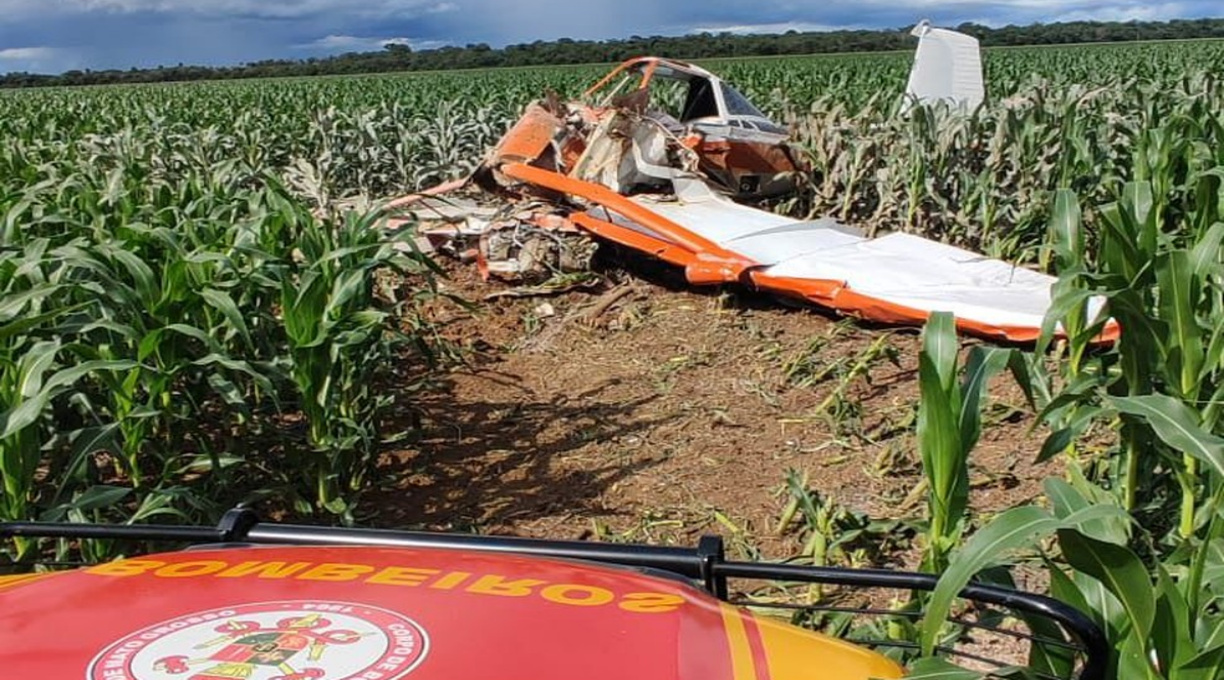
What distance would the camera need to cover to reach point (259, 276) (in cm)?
381

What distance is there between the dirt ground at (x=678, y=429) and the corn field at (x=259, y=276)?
36cm

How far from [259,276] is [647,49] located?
69.6 m

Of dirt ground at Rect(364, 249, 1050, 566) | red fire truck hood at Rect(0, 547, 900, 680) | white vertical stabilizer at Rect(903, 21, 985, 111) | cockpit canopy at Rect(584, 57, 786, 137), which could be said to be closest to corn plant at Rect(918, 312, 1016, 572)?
dirt ground at Rect(364, 249, 1050, 566)

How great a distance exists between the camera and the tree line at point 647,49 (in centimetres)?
7031

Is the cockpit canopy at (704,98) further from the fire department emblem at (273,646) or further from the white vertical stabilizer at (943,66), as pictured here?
the fire department emblem at (273,646)

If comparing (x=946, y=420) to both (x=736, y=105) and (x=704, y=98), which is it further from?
(x=704, y=98)

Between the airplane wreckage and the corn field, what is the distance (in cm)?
54

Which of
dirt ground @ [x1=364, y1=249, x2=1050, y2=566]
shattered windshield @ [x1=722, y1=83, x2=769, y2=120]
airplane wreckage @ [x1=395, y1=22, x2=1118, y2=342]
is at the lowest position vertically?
dirt ground @ [x1=364, y1=249, x2=1050, y2=566]

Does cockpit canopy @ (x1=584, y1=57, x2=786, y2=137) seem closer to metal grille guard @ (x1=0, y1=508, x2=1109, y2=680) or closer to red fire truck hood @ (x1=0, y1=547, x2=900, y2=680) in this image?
metal grille guard @ (x1=0, y1=508, x2=1109, y2=680)

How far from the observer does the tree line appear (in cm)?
7031

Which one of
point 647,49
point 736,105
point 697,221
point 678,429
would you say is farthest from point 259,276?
point 647,49

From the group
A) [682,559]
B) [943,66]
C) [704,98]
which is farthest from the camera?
[943,66]

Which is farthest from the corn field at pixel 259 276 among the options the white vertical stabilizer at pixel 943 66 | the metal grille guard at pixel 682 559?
the white vertical stabilizer at pixel 943 66

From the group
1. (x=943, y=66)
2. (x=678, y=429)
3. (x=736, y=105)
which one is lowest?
(x=678, y=429)
